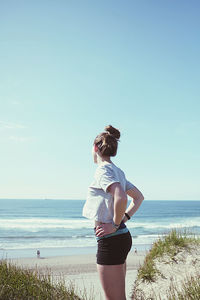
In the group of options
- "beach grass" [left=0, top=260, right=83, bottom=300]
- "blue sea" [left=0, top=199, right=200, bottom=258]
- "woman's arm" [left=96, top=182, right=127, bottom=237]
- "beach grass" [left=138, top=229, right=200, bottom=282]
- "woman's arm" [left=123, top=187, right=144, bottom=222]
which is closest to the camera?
"woman's arm" [left=96, top=182, right=127, bottom=237]

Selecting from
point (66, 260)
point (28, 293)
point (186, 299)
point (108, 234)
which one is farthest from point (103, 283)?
point (66, 260)

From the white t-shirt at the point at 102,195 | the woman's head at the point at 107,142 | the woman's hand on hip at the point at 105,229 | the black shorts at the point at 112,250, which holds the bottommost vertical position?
the black shorts at the point at 112,250

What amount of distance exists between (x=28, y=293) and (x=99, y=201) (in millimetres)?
2539

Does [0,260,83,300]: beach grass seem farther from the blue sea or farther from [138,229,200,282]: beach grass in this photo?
[138,229,200,282]: beach grass

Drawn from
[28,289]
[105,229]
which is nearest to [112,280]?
[105,229]

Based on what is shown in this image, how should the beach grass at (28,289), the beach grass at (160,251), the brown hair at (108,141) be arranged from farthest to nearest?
the beach grass at (160,251)
the beach grass at (28,289)
the brown hair at (108,141)

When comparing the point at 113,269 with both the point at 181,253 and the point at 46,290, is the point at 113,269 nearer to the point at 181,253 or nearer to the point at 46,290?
the point at 46,290

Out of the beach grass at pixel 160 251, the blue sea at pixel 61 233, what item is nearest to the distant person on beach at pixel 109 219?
the blue sea at pixel 61 233

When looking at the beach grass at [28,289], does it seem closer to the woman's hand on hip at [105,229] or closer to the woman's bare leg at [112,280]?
the woman's bare leg at [112,280]

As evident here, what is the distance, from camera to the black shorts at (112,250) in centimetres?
220

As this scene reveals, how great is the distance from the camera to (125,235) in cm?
231

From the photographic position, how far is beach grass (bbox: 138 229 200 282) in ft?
22.4

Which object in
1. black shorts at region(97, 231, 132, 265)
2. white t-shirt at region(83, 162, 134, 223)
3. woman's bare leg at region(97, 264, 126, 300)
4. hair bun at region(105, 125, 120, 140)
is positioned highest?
hair bun at region(105, 125, 120, 140)

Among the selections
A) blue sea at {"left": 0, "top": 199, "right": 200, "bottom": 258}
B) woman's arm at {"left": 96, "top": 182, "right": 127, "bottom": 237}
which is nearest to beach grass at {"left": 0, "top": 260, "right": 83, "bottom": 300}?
blue sea at {"left": 0, "top": 199, "right": 200, "bottom": 258}
